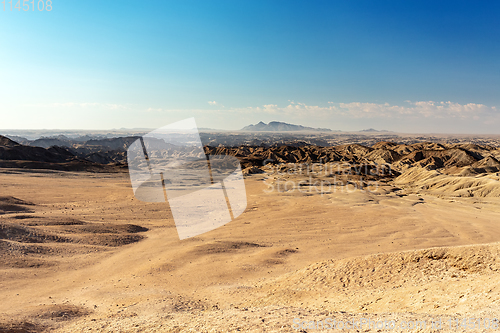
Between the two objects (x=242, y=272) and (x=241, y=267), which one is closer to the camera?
(x=242, y=272)

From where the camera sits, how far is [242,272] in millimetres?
11461

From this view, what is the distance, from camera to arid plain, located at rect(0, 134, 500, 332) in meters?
6.54

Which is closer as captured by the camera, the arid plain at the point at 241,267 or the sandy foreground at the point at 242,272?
the sandy foreground at the point at 242,272

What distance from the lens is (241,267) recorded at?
39.1 feet

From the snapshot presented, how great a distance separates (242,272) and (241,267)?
1.50 feet

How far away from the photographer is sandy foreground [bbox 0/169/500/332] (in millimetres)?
6258

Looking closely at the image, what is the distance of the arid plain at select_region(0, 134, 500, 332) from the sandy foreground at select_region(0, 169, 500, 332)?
54 mm

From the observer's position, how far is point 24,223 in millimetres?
14945

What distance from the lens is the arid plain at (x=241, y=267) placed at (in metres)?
6.54

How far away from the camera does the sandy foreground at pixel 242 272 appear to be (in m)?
6.26

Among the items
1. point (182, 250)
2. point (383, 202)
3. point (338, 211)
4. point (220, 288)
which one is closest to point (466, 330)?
point (220, 288)

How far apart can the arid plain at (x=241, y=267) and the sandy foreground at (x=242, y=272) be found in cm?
5

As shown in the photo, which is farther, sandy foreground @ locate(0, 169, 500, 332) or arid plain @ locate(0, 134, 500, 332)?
arid plain @ locate(0, 134, 500, 332)

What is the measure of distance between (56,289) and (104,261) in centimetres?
290
